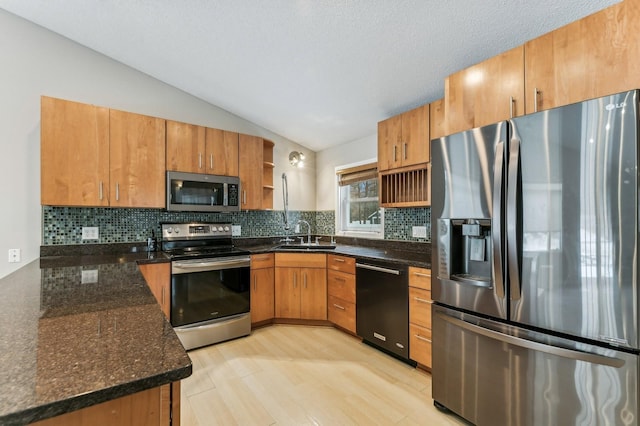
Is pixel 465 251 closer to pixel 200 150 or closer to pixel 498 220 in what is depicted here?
pixel 498 220

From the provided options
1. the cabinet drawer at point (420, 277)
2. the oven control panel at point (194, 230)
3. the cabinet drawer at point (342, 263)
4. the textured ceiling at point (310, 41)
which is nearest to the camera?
the textured ceiling at point (310, 41)

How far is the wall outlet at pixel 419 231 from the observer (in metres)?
2.86

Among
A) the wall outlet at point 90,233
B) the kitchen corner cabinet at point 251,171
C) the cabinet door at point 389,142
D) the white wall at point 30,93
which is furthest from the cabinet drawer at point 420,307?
the white wall at point 30,93

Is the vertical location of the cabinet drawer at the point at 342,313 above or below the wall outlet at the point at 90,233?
below

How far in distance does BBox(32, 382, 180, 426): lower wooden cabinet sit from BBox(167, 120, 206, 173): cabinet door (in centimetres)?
260

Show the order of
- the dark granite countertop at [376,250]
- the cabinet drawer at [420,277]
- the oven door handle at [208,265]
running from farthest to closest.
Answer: the oven door handle at [208,265] → the dark granite countertop at [376,250] → the cabinet drawer at [420,277]

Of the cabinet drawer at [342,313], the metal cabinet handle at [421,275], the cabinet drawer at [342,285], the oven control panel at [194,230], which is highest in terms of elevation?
the oven control panel at [194,230]

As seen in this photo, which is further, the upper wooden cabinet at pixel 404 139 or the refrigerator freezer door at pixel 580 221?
the upper wooden cabinet at pixel 404 139

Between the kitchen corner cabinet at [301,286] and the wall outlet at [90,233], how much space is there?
1.75 metres

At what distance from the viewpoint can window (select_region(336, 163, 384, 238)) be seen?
3.52 m

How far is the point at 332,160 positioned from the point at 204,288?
237 cm

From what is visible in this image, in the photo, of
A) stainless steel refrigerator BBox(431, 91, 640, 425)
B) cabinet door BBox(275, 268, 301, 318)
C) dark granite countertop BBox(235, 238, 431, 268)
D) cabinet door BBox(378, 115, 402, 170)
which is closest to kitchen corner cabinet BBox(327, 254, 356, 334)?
dark granite countertop BBox(235, 238, 431, 268)

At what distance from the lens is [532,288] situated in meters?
1.41

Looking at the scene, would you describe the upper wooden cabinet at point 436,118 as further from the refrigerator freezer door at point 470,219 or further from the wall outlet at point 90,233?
the wall outlet at point 90,233
